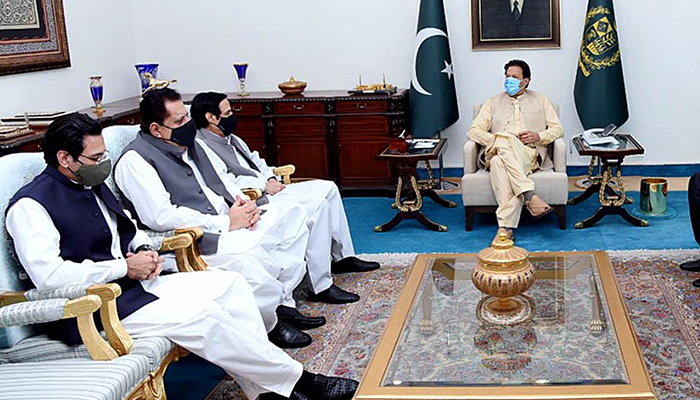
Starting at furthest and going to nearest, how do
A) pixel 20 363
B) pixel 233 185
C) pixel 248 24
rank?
pixel 248 24 → pixel 233 185 → pixel 20 363

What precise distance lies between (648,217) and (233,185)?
316cm

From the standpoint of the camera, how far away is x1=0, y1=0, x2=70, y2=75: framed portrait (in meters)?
5.85

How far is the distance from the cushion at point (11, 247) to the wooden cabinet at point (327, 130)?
399cm

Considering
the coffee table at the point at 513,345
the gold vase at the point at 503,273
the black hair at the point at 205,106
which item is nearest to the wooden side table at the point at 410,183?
the black hair at the point at 205,106

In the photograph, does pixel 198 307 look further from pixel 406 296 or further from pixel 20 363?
pixel 406 296

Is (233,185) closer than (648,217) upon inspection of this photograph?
Yes

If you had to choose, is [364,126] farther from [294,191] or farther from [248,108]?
[294,191]

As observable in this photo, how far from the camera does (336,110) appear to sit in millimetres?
7172

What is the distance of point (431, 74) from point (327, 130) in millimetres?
1028

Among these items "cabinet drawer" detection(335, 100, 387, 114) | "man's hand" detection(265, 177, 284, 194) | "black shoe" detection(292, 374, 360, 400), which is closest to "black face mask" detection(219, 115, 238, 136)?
"man's hand" detection(265, 177, 284, 194)

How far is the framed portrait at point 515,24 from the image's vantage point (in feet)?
23.7

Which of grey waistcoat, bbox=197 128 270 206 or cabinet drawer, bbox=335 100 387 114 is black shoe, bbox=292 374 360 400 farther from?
cabinet drawer, bbox=335 100 387 114

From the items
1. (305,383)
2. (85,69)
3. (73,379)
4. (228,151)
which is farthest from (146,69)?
(73,379)

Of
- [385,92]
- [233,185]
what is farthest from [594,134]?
[233,185]
